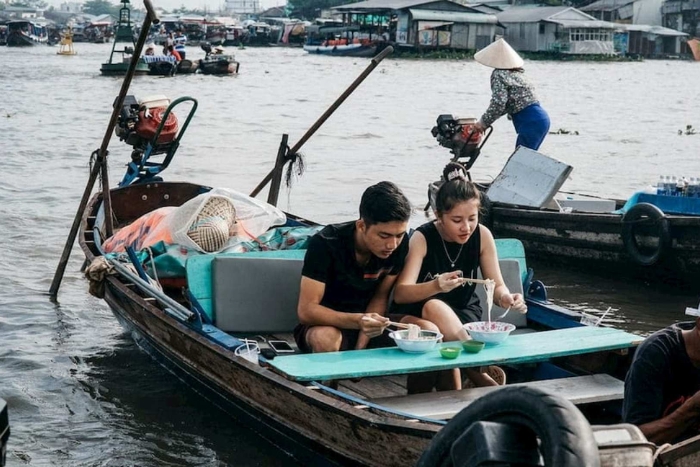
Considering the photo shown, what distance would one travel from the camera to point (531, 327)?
552 centimetres

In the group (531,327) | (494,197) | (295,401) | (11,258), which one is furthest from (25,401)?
(494,197)

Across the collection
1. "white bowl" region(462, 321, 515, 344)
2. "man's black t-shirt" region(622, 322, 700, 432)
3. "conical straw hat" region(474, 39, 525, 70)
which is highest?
"conical straw hat" region(474, 39, 525, 70)

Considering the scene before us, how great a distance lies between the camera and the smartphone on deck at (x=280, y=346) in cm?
475

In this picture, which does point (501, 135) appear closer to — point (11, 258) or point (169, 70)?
point (11, 258)

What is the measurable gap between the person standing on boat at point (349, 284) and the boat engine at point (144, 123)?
4.10 meters

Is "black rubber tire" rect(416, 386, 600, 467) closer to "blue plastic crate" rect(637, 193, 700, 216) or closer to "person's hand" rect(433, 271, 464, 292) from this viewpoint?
"person's hand" rect(433, 271, 464, 292)

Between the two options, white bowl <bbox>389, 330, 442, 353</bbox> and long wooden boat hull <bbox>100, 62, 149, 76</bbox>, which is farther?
long wooden boat hull <bbox>100, 62, 149, 76</bbox>

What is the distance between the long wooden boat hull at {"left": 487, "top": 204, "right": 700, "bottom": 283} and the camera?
812 centimetres

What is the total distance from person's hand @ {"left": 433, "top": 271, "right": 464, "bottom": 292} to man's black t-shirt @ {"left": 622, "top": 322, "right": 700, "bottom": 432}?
118cm

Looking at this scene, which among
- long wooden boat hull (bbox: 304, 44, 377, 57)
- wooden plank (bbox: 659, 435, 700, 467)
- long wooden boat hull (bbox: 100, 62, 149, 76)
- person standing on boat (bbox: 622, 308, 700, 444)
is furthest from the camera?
long wooden boat hull (bbox: 304, 44, 377, 57)

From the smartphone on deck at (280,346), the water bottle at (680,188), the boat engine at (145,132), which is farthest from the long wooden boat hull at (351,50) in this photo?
the smartphone on deck at (280,346)

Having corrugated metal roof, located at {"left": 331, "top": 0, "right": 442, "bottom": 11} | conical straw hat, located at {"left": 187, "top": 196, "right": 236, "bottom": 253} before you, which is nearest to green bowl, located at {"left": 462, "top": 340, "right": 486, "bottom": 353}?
conical straw hat, located at {"left": 187, "top": 196, "right": 236, "bottom": 253}

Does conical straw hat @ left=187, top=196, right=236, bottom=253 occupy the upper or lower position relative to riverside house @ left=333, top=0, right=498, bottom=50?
lower

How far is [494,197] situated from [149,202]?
3102mm
